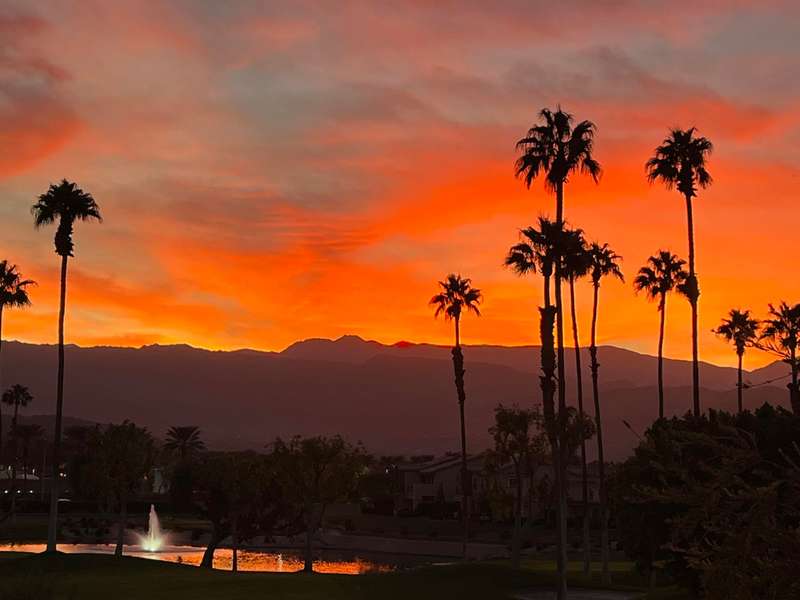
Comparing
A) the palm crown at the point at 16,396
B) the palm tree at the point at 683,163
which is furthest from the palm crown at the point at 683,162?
the palm crown at the point at 16,396

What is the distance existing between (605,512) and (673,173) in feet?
79.9

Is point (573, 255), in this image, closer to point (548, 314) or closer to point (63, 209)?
point (548, 314)

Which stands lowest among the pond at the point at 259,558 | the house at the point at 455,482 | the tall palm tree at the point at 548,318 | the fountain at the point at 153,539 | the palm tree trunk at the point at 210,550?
the pond at the point at 259,558

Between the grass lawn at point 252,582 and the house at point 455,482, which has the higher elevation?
the house at point 455,482

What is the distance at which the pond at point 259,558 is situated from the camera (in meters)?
85.5

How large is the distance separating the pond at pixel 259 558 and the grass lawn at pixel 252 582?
24.6 meters

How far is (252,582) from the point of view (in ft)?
170

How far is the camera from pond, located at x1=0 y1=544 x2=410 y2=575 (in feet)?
280

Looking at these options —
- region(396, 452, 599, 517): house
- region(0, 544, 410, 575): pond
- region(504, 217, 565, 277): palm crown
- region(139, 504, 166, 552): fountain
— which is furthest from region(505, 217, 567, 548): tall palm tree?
region(396, 452, 599, 517): house

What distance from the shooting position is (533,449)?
79500 millimetres

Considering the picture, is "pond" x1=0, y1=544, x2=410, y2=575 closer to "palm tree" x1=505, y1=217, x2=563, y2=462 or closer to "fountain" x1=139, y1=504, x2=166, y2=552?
"fountain" x1=139, y1=504, x2=166, y2=552

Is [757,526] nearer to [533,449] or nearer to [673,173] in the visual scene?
[673,173]

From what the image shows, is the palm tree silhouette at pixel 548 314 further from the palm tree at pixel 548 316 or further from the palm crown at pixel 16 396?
the palm crown at pixel 16 396

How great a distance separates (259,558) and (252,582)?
44081mm
